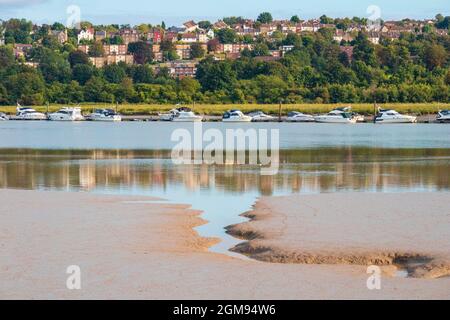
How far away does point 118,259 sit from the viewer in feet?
59.4

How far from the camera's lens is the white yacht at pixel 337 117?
345ft

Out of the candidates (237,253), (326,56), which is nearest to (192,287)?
(237,253)

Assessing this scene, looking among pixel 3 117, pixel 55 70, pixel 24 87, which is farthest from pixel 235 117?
pixel 55 70

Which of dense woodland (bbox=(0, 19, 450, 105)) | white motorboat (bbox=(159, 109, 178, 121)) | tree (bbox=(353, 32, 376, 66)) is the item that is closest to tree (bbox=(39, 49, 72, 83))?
dense woodland (bbox=(0, 19, 450, 105))

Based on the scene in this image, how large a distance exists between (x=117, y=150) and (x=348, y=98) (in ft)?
260

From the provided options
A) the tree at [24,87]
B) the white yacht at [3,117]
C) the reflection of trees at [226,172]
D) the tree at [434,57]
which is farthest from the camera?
the tree at [434,57]

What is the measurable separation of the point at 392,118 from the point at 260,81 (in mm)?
32193

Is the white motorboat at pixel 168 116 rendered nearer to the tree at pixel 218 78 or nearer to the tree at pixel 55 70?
the tree at pixel 218 78

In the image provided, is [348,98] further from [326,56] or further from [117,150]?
[117,150]

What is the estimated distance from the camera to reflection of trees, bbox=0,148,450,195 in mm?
31781

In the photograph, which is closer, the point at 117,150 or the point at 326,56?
the point at 117,150

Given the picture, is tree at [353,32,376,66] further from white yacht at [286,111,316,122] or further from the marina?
white yacht at [286,111,316,122]

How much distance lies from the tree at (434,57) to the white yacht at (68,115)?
56284 millimetres

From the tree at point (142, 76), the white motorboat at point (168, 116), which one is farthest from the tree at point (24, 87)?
the white motorboat at point (168, 116)
